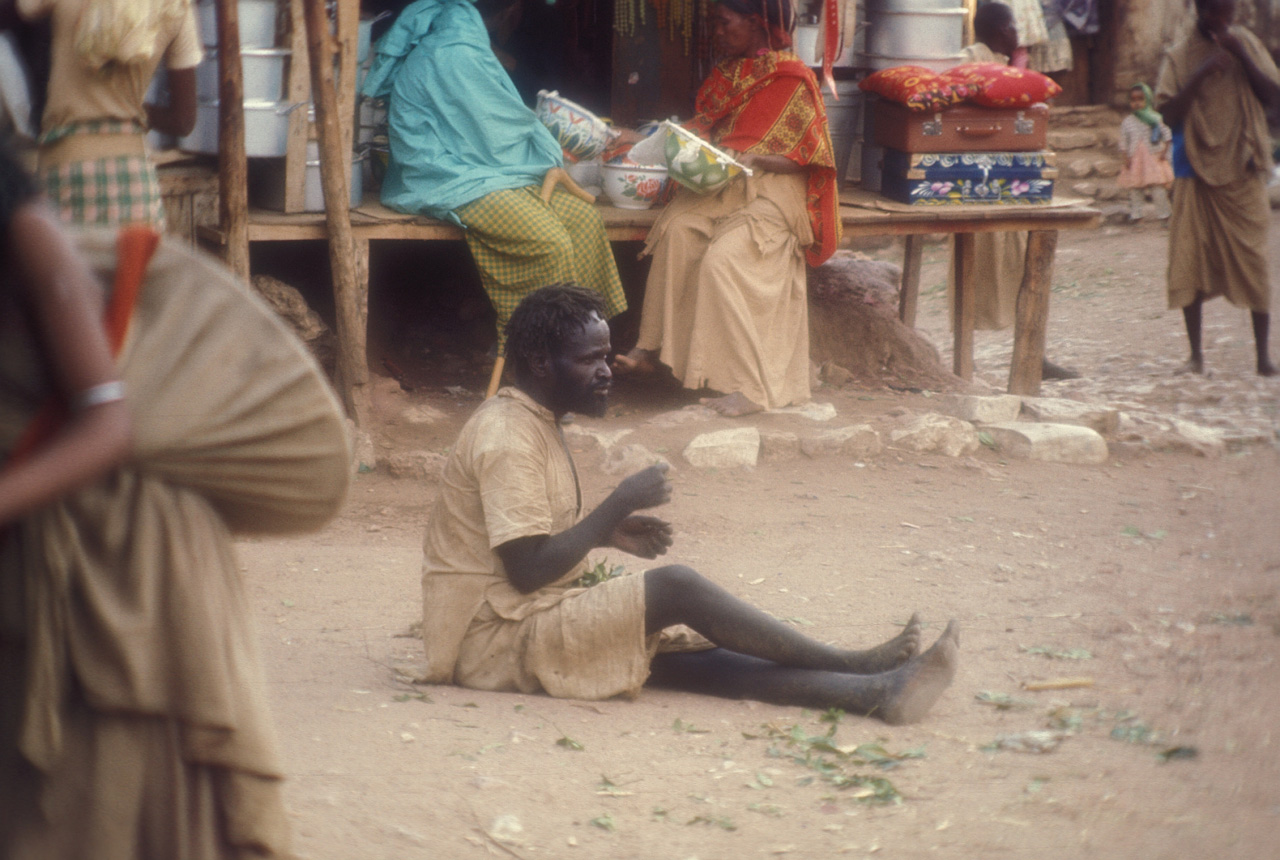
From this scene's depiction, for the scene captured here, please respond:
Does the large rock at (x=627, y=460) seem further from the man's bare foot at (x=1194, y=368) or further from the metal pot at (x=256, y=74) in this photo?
the man's bare foot at (x=1194, y=368)

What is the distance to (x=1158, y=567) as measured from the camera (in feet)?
15.5

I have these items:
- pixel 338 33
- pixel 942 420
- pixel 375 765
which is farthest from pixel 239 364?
pixel 942 420

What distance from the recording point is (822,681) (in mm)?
3277

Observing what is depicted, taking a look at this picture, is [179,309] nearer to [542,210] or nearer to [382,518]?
[382,518]

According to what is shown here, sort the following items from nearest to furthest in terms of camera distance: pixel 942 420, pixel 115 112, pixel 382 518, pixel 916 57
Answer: pixel 115 112
pixel 382 518
pixel 942 420
pixel 916 57

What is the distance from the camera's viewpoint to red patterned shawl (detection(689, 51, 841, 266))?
611cm

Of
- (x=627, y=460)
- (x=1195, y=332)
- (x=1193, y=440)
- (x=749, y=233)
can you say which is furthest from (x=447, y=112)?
(x=1195, y=332)

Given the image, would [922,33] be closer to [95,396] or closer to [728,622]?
[728,622]

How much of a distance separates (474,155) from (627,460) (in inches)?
66.4

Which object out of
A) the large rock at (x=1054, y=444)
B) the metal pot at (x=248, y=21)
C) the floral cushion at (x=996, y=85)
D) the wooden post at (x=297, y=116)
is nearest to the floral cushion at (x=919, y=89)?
the floral cushion at (x=996, y=85)

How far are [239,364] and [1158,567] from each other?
13.2ft

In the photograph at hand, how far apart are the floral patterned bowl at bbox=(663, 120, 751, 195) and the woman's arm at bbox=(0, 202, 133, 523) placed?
4757 millimetres

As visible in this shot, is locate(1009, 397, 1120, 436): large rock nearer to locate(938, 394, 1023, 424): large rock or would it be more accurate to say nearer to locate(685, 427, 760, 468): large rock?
locate(938, 394, 1023, 424): large rock

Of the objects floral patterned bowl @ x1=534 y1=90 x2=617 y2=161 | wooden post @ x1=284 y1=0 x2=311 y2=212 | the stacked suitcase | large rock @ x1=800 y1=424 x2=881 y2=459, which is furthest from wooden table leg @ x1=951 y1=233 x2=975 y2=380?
wooden post @ x1=284 y1=0 x2=311 y2=212
